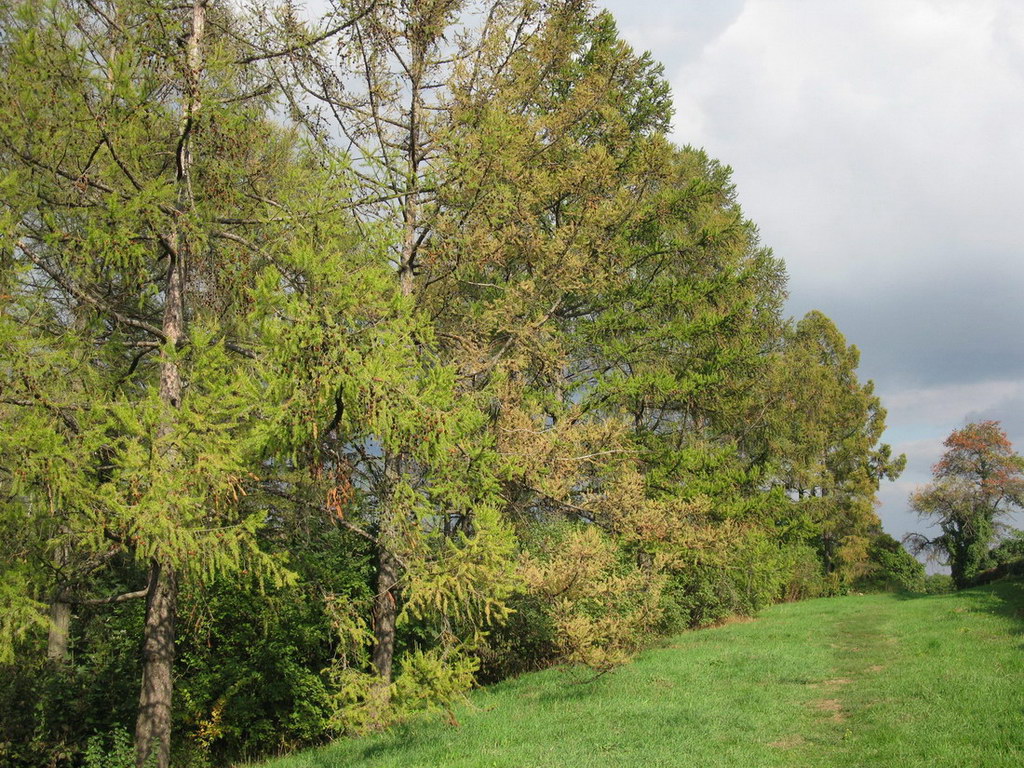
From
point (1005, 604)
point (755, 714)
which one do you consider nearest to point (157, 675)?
→ point (755, 714)

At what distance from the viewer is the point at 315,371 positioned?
22.9 ft

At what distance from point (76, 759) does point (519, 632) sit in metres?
8.06

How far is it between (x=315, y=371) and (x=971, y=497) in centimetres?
3958

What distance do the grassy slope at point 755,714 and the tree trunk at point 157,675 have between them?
1673 millimetres

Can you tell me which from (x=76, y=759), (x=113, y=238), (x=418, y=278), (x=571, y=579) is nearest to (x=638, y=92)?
(x=418, y=278)

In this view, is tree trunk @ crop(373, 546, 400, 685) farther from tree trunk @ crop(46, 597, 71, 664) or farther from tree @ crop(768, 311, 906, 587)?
tree @ crop(768, 311, 906, 587)

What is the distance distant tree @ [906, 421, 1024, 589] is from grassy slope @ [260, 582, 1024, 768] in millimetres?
24456

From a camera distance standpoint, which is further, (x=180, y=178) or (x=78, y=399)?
(x=180, y=178)

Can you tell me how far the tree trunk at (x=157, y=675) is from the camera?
318 inches

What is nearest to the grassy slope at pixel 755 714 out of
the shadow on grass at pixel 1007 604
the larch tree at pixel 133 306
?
the shadow on grass at pixel 1007 604

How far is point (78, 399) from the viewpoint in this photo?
282 inches

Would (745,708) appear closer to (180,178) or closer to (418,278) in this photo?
(418,278)

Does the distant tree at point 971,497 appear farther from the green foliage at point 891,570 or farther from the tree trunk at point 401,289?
the tree trunk at point 401,289

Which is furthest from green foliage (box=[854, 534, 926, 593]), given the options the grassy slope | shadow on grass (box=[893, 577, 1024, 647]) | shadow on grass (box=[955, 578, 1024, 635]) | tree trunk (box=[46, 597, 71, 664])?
tree trunk (box=[46, 597, 71, 664])
